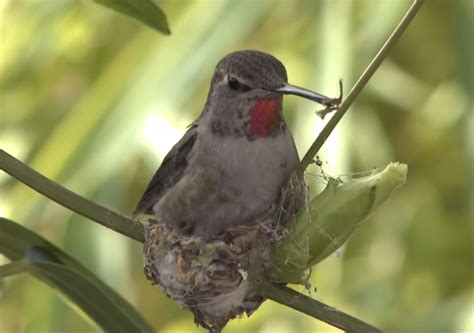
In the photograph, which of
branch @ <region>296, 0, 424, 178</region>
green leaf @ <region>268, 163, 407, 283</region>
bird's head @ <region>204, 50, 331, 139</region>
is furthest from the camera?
bird's head @ <region>204, 50, 331, 139</region>

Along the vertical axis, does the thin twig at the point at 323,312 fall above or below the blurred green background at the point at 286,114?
above

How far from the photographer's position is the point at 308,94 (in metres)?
1.34

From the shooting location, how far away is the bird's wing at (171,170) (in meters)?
1.91

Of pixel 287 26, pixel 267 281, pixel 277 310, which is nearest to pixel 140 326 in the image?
pixel 267 281

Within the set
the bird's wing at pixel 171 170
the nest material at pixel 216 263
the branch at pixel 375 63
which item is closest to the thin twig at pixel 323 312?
the branch at pixel 375 63

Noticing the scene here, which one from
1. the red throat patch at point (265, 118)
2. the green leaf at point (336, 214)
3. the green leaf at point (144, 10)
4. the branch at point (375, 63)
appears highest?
the branch at point (375, 63)

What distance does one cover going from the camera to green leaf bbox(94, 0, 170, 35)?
1.24 metres

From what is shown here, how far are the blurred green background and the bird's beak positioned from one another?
1.33 feet

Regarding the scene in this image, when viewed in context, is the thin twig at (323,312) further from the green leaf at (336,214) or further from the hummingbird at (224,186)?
the hummingbird at (224,186)

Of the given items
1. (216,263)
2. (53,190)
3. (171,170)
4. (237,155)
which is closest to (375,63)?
(53,190)

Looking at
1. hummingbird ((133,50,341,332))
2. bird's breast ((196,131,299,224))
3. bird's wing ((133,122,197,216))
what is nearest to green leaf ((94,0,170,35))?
hummingbird ((133,50,341,332))

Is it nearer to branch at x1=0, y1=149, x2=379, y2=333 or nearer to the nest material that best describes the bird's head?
the nest material

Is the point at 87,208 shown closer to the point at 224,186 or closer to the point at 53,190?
the point at 53,190

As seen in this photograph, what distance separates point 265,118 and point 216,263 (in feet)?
0.89
